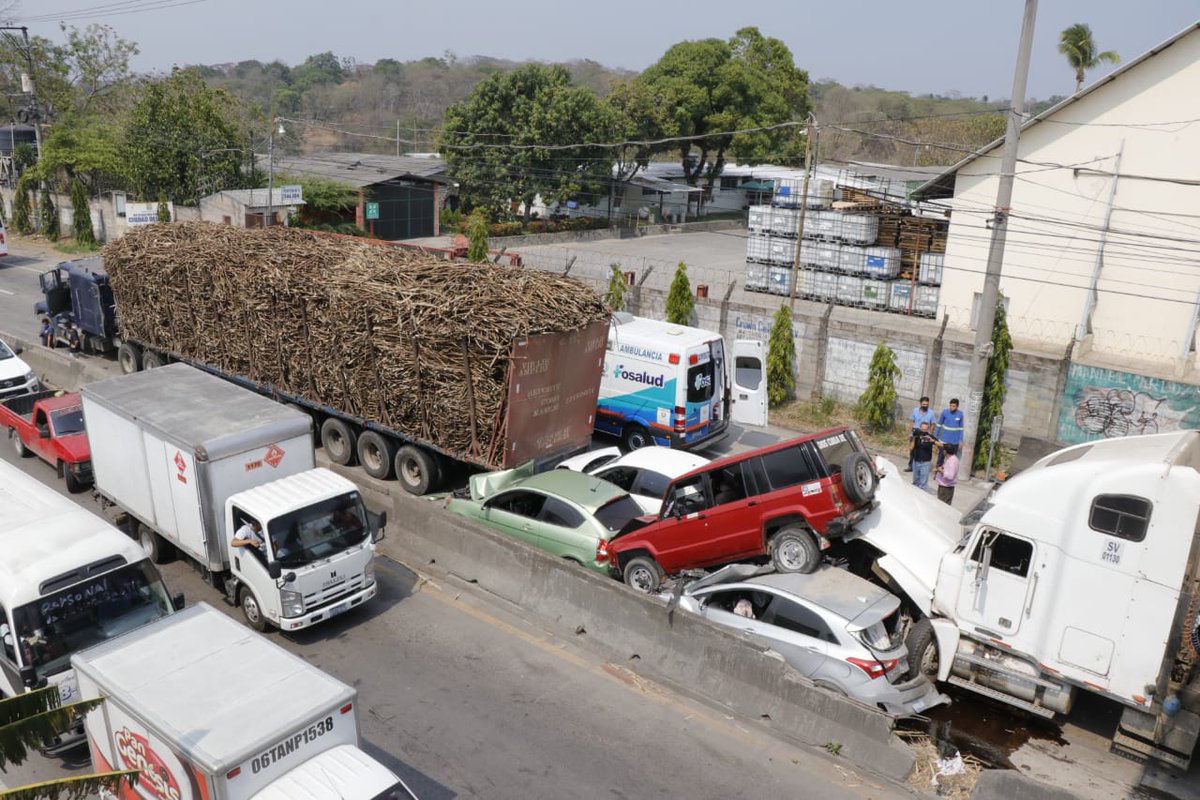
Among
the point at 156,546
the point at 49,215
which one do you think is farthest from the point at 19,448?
the point at 49,215

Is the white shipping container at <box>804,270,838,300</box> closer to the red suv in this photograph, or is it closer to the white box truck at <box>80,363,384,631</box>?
the red suv

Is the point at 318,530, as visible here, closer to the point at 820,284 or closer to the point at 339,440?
the point at 339,440

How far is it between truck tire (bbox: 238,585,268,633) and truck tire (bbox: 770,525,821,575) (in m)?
6.27

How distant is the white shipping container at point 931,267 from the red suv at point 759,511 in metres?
21.1

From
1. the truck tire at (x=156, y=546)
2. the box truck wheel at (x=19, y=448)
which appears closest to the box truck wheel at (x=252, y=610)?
the truck tire at (x=156, y=546)

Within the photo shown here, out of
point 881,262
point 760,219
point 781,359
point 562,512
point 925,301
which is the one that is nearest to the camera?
point 562,512

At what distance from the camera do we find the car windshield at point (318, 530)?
10.6 meters

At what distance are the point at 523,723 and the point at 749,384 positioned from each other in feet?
36.7

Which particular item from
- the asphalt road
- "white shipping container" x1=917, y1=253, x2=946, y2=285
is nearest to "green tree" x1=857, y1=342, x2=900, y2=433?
the asphalt road

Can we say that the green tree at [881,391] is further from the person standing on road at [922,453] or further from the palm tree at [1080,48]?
the palm tree at [1080,48]

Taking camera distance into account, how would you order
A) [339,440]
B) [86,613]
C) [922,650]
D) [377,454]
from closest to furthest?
1. [86,613]
2. [922,650]
3. [377,454]
4. [339,440]

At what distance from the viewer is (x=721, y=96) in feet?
194

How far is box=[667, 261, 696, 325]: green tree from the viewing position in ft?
77.6

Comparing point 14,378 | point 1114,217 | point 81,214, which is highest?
point 1114,217
